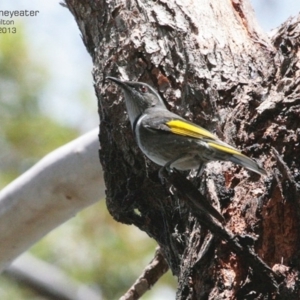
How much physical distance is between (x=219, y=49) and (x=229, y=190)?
986mm

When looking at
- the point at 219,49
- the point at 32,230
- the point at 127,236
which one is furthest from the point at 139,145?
the point at 127,236

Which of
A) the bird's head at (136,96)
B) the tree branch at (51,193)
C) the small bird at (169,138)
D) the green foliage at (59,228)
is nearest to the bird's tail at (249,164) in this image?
the small bird at (169,138)

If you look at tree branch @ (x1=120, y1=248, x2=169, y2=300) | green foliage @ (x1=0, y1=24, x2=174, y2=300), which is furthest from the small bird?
green foliage @ (x1=0, y1=24, x2=174, y2=300)

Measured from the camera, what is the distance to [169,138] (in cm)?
300

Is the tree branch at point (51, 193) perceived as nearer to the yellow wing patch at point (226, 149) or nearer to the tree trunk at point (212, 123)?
the tree trunk at point (212, 123)

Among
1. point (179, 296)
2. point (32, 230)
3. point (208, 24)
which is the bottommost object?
point (179, 296)

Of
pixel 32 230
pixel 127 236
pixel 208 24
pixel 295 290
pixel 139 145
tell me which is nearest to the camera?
pixel 295 290

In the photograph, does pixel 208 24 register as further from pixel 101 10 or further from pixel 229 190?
pixel 229 190

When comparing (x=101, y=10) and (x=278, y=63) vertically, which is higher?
(x=101, y=10)

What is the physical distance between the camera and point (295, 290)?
229 centimetres

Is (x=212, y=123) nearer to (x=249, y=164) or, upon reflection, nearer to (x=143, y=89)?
(x=143, y=89)

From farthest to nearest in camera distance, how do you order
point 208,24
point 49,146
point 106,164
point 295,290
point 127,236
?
point 49,146 < point 127,236 < point 208,24 < point 106,164 < point 295,290

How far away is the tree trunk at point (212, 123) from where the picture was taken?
2.48m

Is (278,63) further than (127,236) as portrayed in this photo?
No
